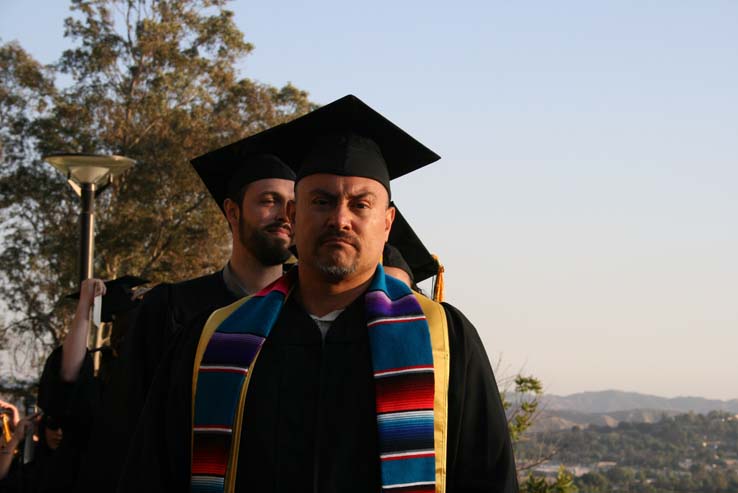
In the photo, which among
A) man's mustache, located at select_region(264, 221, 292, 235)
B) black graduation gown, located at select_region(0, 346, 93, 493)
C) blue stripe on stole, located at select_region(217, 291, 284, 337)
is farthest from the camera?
black graduation gown, located at select_region(0, 346, 93, 493)

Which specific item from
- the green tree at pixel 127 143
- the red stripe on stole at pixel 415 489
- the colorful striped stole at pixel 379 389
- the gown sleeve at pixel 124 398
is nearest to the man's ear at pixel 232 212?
the gown sleeve at pixel 124 398

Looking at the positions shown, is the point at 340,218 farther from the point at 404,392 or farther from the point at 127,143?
the point at 127,143

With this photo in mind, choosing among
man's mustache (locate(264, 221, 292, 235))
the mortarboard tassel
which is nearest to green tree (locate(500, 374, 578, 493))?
the mortarboard tassel

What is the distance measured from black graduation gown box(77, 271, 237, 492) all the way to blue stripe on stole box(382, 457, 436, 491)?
1034mm

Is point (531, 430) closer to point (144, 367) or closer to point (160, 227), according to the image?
point (144, 367)

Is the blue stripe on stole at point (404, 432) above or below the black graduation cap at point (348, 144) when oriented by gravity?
below

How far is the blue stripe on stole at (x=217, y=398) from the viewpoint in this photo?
3213mm

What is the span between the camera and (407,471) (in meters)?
3.12

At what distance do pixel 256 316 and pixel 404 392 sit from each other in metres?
0.53

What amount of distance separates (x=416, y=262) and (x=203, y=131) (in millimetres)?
19775

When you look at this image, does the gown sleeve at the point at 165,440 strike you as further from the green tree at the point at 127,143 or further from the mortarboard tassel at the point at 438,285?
the green tree at the point at 127,143

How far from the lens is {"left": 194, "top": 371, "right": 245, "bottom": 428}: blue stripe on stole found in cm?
321

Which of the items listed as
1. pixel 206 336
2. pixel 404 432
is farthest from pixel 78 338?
pixel 404 432

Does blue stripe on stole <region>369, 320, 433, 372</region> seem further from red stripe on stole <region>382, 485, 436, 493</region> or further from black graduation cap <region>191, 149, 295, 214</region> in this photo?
black graduation cap <region>191, 149, 295, 214</region>
